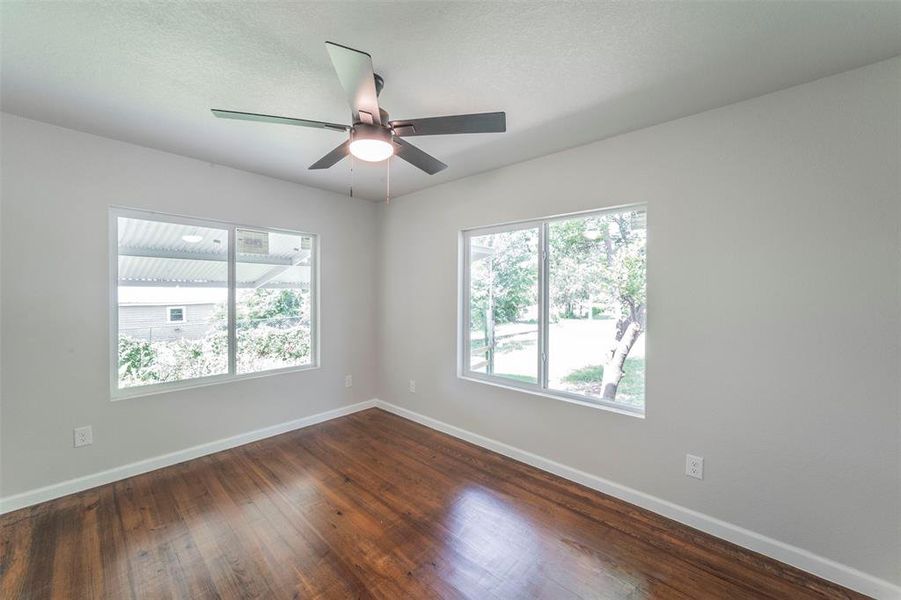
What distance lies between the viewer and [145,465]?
263cm

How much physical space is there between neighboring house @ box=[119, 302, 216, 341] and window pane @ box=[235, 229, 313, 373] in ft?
0.91

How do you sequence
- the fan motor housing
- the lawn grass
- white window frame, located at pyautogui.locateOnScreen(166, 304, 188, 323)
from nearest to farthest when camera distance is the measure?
the fan motor housing, the lawn grass, white window frame, located at pyautogui.locateOnScreen(166, 304, 188, 323)

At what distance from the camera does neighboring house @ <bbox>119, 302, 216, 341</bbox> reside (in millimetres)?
2643

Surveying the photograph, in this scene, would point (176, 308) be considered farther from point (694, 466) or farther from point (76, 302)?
point (694, 466)

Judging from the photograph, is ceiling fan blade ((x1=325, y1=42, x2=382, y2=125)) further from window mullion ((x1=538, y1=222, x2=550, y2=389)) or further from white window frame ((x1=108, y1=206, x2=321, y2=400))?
white window frame ((x1=108, y1=206, x2=321, y2=400))

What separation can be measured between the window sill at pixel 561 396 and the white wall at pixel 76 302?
216cm

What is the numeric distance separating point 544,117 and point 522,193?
78cm

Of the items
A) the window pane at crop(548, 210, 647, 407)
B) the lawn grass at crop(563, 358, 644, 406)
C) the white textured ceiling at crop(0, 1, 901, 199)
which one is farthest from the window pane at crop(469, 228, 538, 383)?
the white textured ceiling at crop(0, 1, 901, 199)

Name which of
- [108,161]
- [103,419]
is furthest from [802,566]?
[108,161]

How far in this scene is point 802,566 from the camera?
1.75m

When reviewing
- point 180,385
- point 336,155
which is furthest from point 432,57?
point 180,385

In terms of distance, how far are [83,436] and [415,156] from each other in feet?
9.84

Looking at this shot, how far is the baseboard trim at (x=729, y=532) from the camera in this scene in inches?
63.9

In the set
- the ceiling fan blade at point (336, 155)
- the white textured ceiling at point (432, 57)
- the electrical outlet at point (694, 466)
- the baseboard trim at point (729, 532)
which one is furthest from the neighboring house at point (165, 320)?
the electrical outlet at point (694, 466)
